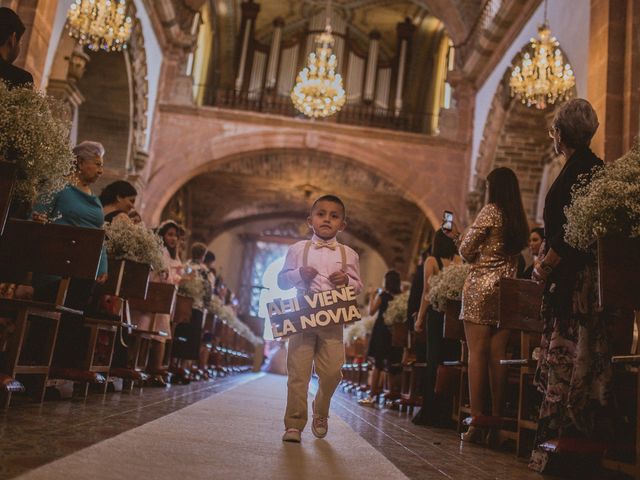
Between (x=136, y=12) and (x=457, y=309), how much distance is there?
29.2 ft

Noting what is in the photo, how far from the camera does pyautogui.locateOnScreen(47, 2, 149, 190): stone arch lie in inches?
461

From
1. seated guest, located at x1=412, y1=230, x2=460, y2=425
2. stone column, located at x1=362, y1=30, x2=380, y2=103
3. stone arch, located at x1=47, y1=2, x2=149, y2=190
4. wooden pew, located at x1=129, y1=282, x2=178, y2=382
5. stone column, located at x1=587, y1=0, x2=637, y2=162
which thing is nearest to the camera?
seated guest, located at x1=412, y1=230, x2=460, y2=425

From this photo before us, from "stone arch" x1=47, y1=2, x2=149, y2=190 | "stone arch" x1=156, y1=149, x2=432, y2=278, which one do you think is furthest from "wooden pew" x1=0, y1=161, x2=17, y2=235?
"stone arch" x1=156, y1=149, x2=432, y2=278

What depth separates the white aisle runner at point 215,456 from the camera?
1.80 meters

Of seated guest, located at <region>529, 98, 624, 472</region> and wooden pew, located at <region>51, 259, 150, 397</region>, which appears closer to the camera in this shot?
seated guest, located at <region>529, 98, 624, 472</region>

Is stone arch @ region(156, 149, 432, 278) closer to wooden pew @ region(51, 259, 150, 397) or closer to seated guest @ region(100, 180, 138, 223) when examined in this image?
seated guest @ region(100, 180, 138, 223)

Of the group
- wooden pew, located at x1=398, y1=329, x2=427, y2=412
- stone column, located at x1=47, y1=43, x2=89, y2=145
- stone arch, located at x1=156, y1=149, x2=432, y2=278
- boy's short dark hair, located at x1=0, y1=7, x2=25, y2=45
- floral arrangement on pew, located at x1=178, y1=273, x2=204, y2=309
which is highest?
stone arch, located at x1=156, y1=149, x2=432, y2=278

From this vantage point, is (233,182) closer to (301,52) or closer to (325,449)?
(301,52)

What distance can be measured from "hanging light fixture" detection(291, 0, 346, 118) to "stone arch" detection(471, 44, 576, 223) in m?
2.75

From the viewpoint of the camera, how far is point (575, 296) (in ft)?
9.32

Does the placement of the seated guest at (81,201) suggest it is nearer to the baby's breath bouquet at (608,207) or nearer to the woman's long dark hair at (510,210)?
the woman's long dark hair at (510,210)

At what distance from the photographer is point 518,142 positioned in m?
11.9

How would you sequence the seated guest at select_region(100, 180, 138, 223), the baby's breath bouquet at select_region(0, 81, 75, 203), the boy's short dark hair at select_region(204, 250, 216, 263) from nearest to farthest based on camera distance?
the baby's breath bouquet at select_region(0, 81, 75, 203), the seated guest at select_region(100, 180, 138, 223), the boy's short dark hair at select_region(204, 250, 216, 263)

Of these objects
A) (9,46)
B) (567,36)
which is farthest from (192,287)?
(567,36)
